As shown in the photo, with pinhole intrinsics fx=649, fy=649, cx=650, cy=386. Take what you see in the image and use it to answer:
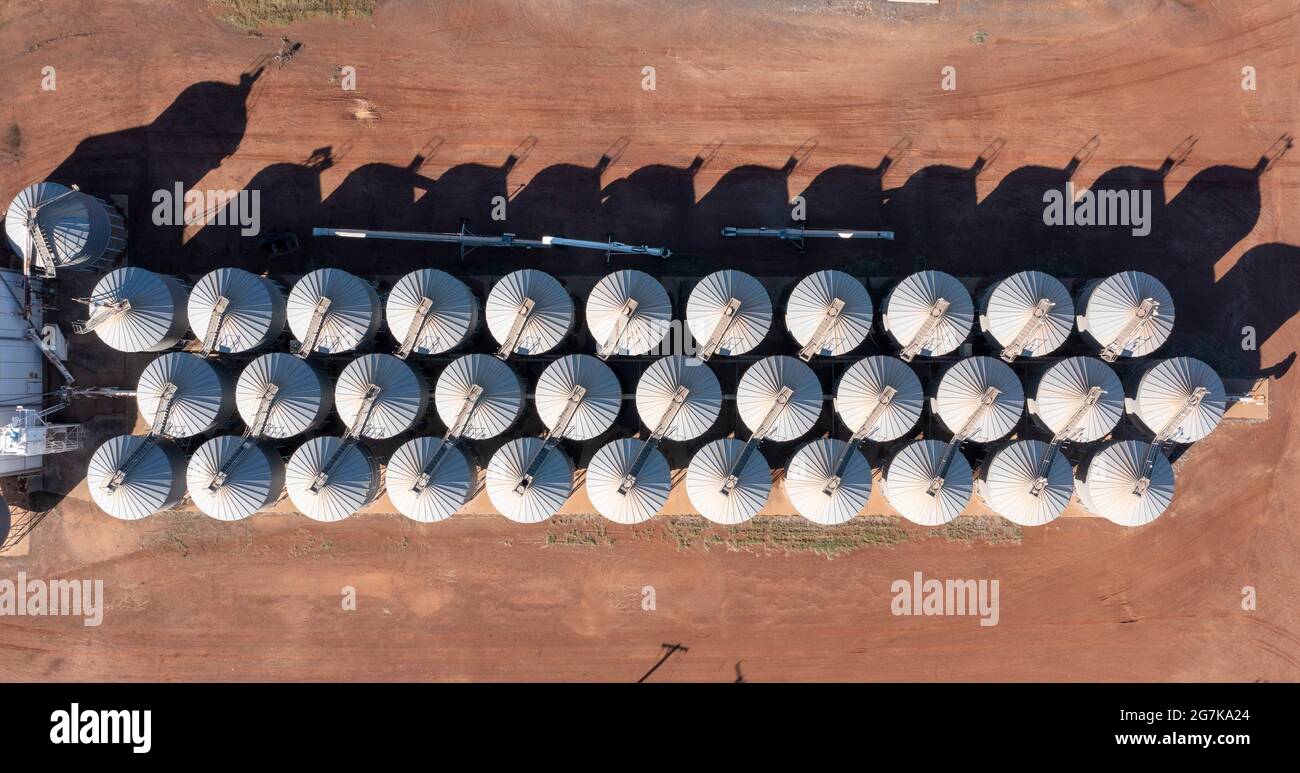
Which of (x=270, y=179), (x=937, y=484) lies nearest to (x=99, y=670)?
(x=270, y=179)

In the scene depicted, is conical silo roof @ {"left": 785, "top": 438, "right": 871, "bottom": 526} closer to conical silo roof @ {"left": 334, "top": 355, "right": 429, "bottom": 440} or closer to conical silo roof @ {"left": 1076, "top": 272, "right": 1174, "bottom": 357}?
conical silo roof @ {"left": 1076, "top": 272, "right": 1174, "bottom": 357}

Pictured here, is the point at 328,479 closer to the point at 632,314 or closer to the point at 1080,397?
the point at 632,314

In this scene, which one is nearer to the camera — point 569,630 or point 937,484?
point 937,484

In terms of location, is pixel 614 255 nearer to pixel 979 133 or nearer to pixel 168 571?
pixel 979 133

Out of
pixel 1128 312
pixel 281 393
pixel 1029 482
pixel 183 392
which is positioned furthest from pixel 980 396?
pixel 183 392

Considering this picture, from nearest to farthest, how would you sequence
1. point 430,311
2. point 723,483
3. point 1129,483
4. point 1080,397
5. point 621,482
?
point 723,483 < point 621,482 < point 430,311 < point 1080,397 < point 1129,483

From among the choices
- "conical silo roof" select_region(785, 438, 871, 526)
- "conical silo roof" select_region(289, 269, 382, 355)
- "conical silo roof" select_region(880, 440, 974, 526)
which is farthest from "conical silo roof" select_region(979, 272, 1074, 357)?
"conical silo roof" select_region(289, 269, 382, 355)

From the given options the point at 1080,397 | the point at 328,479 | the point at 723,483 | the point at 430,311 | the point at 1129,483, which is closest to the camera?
the point at 328,479
